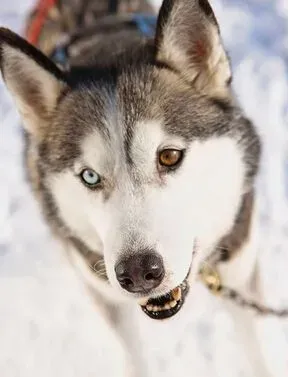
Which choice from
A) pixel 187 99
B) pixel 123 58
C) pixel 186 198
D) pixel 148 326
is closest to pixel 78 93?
pixel 123 58

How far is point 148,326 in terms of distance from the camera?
243cm

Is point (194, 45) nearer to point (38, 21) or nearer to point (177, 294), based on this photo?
point (177, 294)

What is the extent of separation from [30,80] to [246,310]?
1.01 m

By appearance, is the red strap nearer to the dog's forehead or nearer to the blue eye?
the dog's forehead

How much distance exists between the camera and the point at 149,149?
1.61 metres

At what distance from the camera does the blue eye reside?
65.8 inches

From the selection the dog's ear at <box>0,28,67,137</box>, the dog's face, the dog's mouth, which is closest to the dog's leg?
the dog's face

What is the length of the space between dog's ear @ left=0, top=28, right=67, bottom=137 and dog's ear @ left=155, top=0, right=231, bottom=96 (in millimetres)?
284

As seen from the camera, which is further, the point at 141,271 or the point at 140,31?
the point at 140,31

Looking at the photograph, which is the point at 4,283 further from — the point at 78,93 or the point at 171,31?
the point at 171,31

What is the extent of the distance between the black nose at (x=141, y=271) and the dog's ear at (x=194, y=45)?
508mm

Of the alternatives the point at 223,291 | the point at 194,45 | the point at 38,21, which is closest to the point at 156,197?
the point at 194,45

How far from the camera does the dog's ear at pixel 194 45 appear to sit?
5.29 feet

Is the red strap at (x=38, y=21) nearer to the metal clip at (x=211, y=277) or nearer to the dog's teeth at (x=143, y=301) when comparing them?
the metal clip at (x=211, y=277)
